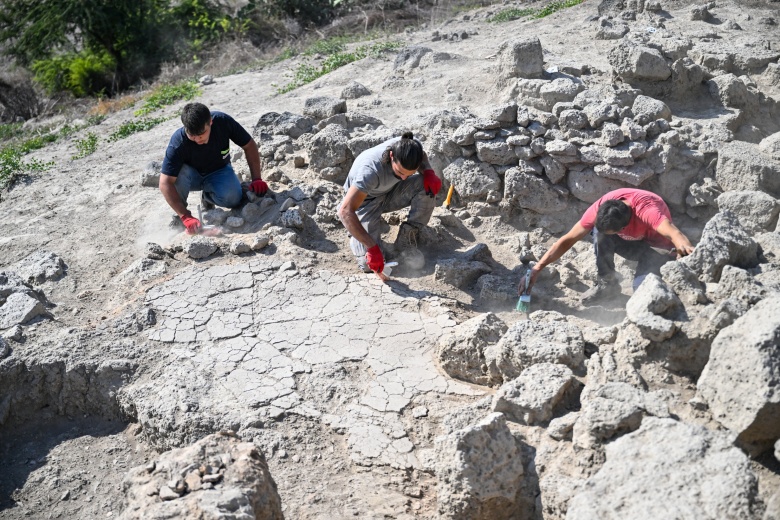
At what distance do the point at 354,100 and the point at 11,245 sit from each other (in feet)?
12.1

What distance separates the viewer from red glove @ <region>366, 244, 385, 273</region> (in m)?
5.15

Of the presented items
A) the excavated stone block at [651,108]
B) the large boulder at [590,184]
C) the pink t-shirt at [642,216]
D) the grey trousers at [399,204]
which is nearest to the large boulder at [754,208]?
the pink t-shirt at [642,216]

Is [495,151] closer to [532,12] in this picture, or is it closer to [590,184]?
[590,184]

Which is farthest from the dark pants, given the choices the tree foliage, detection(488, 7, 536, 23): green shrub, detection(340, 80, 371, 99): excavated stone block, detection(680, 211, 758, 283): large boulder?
the tree foliage

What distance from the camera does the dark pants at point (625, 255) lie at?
16.7 ft

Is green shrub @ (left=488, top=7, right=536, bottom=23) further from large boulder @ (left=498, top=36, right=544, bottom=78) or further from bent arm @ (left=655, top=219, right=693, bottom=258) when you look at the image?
bent arm @ (left=655, top=219, right=693, bottom=258)

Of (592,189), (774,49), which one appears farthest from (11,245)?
(774,49)

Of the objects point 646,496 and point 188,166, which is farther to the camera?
point 188,166

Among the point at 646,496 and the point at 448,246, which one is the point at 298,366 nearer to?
the point at 448,246

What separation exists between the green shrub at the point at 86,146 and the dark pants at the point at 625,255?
6.09 metres

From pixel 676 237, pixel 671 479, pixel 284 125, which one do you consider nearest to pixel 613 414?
pixel 671 479

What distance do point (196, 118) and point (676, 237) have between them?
3621mm

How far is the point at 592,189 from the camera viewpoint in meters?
5.91

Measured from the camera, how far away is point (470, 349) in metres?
4.25
